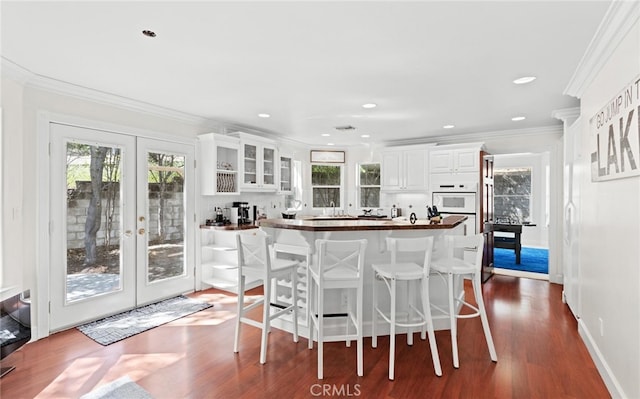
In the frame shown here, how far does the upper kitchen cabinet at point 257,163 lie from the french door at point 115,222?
83 centimetres

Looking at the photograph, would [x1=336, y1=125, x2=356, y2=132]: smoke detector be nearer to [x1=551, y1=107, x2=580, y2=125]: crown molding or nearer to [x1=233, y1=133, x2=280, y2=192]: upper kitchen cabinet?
[x1=233, y1=133, x2=280, y2=192]: upper kitchen cabinet

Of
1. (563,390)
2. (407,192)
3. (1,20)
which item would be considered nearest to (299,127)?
(407,192)

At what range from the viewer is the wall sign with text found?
1876 mm

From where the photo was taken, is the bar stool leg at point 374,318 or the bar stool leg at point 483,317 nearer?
the bar stool leg at point 483,317

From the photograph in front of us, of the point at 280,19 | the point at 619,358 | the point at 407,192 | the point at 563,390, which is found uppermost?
the point at 280,19

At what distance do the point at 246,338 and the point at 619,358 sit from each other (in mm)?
2910

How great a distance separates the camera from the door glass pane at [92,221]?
350 cm

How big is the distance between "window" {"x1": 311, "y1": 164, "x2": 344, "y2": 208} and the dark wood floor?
4.14 meters

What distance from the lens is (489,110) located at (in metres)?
4.33

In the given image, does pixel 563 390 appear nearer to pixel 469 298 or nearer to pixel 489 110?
pixel 469 298

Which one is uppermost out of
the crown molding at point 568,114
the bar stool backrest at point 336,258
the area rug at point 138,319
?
the crown molding at point 568,114

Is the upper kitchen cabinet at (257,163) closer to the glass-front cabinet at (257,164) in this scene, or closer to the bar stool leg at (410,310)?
the glass-front cabinet at (257,164)

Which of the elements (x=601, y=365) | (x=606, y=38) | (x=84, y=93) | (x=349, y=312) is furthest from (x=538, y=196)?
(x=84, y=93)

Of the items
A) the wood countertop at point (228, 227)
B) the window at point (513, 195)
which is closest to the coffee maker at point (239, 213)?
the wood countertop at point (228, 227)
